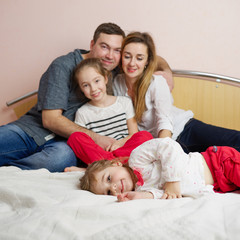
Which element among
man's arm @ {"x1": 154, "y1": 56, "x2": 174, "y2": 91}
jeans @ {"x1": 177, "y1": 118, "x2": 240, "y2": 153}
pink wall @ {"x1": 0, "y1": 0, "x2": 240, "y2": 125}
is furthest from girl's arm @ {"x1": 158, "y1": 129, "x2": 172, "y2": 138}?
pink wall @ {"x1": 0, "y1": 0, "x2": 240, "y2": 125}

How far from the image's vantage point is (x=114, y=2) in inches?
96.3

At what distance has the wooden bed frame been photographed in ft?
7.48

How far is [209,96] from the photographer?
2.34 meters

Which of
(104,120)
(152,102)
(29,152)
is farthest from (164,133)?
(29,152)

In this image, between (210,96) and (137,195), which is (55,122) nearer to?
(137,195)

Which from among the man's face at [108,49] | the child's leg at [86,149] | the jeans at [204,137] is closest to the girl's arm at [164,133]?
the jeans at [204,137]

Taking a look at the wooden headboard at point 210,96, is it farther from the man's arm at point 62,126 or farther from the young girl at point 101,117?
the man's arm at point 62,126

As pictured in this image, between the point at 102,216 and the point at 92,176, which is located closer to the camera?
the point at 102,216

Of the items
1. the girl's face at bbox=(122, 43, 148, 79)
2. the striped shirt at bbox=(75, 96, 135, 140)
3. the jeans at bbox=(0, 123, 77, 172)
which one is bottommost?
the jeans at bbox=(0, 123, 77, 172)

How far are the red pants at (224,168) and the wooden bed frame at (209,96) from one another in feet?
3.28

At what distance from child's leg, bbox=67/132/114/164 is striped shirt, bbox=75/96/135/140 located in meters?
0.17

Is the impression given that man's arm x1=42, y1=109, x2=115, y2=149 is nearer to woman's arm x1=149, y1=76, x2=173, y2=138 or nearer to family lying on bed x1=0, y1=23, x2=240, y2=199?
family lying on bed x1=0, y1=23, x2=240, y2=199

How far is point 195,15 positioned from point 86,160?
1.59 meters

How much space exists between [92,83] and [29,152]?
1.94 feet
